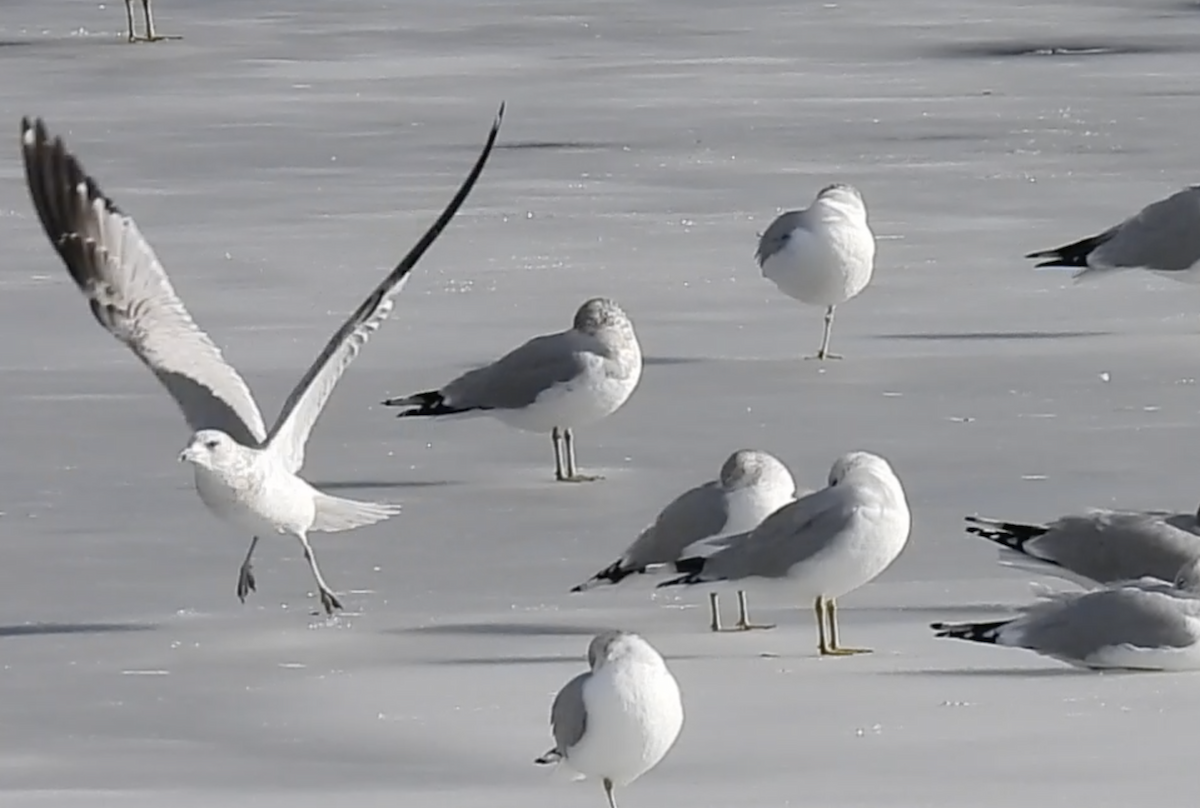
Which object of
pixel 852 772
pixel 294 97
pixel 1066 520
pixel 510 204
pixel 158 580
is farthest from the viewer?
pixel 294 97

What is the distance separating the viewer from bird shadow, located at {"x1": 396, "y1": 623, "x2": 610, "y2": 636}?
7035 mm

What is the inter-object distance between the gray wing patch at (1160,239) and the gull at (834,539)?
17.1ft

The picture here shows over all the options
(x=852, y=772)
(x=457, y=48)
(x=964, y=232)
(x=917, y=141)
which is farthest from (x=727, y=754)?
(x=457, y=48)

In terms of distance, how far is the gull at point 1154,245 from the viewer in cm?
1170

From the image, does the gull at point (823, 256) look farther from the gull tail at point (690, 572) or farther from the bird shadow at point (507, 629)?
the gull tail at point (690, 572)

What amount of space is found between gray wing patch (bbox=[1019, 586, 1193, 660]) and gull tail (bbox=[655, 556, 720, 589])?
2.43 feet

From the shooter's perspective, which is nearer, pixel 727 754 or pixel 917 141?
pixel 727 754

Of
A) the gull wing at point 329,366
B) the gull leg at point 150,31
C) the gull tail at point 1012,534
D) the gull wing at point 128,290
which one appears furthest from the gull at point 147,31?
the gull tail at point 1012,534

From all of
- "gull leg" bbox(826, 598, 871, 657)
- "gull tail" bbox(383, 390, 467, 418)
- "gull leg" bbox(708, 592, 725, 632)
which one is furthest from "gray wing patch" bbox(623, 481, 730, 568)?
"gull tail" bbox(383, 390, 467, 418)

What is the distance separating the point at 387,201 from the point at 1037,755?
32.3 feet

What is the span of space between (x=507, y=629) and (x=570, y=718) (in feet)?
5.92

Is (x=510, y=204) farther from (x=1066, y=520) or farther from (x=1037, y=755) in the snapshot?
(x=1037, y=755)

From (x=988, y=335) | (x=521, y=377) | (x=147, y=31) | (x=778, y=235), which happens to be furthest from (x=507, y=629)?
(x=147, y=31)

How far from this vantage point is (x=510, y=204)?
48.8 feet
